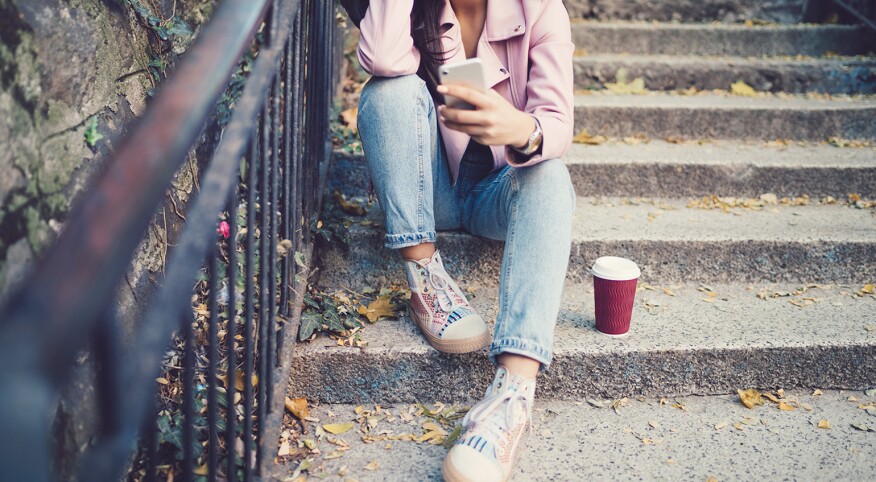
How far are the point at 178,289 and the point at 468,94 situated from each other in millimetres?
921

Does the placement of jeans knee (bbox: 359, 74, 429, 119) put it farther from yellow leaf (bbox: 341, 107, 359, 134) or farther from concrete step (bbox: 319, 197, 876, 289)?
→ yellow leaf (bbox: 341, 107, 359, 134)

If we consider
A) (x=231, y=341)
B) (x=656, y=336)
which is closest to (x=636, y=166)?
(x=656, y=336)

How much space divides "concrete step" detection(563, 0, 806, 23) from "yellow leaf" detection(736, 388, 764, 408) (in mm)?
2728

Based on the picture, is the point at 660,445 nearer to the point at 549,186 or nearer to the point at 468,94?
the point at 549,186

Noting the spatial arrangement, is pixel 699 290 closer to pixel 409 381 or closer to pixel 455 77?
pixel 409 381

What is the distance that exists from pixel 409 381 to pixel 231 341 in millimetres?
701

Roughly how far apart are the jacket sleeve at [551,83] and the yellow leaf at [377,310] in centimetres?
59

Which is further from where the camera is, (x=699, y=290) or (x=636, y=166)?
(x=636, y=166)

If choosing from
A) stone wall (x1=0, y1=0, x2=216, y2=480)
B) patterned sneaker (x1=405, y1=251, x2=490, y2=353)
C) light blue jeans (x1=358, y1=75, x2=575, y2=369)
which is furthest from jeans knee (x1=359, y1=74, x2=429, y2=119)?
stone wall (x1=0, y1=0, x2=216, y2=480)

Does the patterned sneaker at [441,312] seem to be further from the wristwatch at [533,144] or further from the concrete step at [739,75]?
the concrete step at [739,75]

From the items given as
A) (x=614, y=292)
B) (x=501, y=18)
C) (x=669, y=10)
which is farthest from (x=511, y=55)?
(x=669, y=10)

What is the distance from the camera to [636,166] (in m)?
2.66

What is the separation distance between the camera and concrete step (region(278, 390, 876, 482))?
164 cm

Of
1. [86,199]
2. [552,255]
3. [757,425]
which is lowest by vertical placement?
[757,425]
